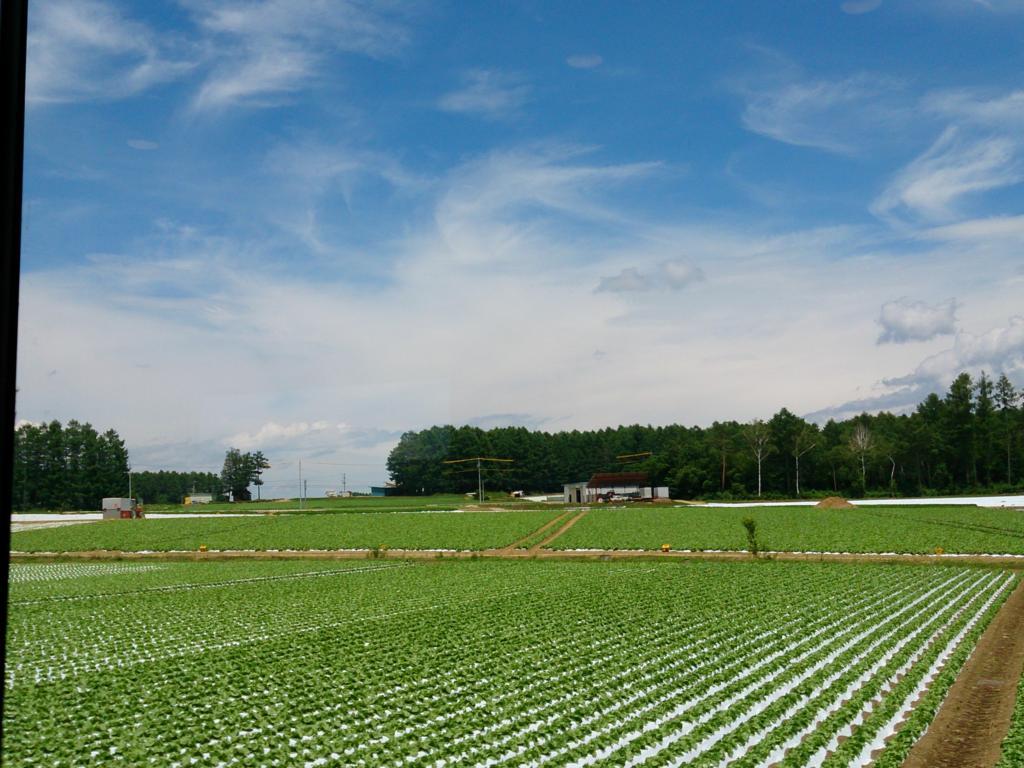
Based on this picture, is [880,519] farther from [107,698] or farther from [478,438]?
[478,438]

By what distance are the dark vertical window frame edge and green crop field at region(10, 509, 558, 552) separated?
2067 inches

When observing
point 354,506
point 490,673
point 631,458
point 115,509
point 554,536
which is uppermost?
point 631,458

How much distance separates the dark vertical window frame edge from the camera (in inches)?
74.7

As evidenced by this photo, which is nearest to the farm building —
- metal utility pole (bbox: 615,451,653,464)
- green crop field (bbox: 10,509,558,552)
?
metal utility pole (bbox: 615,451,653,464)

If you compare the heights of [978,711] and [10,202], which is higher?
[10,202]

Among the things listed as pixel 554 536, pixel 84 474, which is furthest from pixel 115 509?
pixel 554 536

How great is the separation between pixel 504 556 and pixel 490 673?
108 ft

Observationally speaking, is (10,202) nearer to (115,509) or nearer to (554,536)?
(554,536)

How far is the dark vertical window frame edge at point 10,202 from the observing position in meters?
1.90

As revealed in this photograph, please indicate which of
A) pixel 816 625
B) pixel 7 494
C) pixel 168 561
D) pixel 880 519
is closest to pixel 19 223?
pixel 7 494

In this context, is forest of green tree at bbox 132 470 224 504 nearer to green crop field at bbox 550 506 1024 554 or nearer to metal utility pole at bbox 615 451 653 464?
metal utility pole at bbox 615 451 653 464

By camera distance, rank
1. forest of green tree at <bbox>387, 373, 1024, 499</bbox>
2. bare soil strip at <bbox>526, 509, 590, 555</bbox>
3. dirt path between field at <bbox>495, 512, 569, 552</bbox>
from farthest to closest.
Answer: forest of green tree at <bbox>387, 373, 1024, 499</bbox>, dirt path between field at <bbox>495, 512, 569, 552</bbox>, bare soil strip at <bbox>526, 509, 590, 555</bbox>

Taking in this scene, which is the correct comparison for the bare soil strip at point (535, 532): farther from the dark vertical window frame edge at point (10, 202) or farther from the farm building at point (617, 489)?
the dark vertical window frame edge at point (10, 202)

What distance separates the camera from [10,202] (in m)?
1.98
